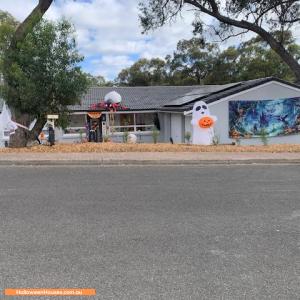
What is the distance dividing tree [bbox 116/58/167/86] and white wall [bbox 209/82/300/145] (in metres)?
32.8

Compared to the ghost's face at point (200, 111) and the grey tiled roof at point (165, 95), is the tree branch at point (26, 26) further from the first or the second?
the grey tiled roof at point (165, 95)

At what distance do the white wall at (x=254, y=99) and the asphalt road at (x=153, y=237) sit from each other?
1524 cm

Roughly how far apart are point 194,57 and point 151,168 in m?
45.0

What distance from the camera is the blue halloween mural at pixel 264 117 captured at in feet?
83.5

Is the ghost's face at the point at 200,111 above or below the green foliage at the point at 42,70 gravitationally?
below

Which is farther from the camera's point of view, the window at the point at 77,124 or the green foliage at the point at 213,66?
the green foliage at the point at 213,66

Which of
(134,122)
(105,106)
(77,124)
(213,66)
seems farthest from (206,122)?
(213,66)

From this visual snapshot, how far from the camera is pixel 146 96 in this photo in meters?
33.7

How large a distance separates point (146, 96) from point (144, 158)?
2014 centimetres

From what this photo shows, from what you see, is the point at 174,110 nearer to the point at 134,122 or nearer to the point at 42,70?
the point at 134,122

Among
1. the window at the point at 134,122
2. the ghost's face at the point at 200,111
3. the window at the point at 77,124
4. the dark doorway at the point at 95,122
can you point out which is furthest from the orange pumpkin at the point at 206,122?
the window at the point at 77,124

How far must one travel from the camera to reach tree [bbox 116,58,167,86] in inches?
2334

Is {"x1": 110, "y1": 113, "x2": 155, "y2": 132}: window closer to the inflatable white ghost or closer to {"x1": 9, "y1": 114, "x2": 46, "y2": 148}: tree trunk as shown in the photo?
the inflatable white ghost

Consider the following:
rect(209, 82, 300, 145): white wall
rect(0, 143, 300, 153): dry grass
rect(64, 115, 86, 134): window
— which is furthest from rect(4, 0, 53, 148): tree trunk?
rect(64, 115, 86, 134): window
